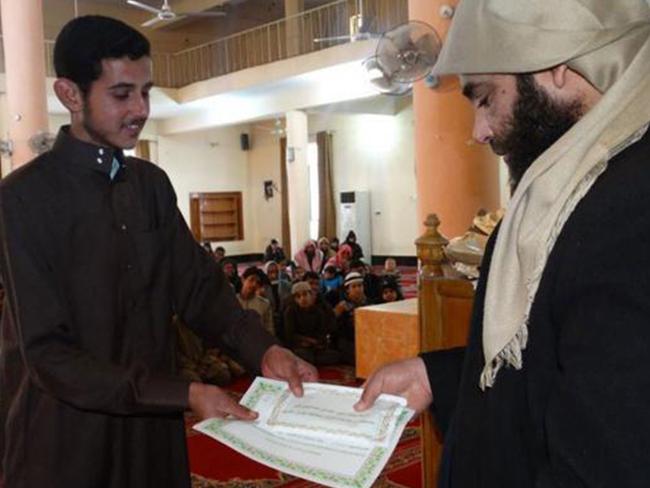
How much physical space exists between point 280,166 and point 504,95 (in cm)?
1629

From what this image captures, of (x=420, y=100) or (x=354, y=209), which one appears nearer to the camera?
(x=420, y=100)

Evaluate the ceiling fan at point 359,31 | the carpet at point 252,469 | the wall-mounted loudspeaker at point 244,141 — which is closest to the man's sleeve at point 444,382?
the carpet at point 252,469

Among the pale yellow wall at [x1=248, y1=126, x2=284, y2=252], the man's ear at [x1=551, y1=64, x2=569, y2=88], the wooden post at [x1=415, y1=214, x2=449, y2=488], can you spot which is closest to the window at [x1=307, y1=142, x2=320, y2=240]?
the pale yellow wall at [x1=248, y1=126, x2=284, y2=252]

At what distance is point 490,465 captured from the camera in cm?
99

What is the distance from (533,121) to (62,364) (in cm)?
88

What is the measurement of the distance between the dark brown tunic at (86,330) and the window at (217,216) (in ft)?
52.5

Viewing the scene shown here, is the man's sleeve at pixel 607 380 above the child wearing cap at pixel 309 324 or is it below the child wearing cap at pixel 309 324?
above

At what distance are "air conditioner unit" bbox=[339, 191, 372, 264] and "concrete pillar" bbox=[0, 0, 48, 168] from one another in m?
7.88

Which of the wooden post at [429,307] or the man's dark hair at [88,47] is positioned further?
the wooden post at [429,307]

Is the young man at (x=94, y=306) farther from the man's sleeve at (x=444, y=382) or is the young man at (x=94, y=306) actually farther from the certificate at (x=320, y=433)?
the man's sleeve at (x=444, y=382)

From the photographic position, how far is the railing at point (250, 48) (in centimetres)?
1234

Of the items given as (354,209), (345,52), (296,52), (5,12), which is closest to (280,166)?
(354,209)

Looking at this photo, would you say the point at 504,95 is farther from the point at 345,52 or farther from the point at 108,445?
the point at 345,52

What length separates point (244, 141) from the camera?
18.0 metres
